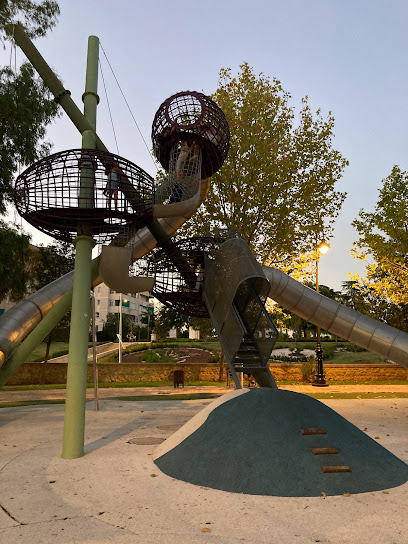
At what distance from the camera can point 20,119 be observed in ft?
51.4

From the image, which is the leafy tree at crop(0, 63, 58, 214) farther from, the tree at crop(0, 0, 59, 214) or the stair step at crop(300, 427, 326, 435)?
the stair step at crop(300, 427, 326, 435)

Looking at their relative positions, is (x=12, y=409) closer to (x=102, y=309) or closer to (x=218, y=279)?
(x=218, y=279)

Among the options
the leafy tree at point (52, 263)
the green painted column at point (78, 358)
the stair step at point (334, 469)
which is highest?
the leafy tree at point (52, 263)

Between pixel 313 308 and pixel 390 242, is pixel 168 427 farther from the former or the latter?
pixel 390 242

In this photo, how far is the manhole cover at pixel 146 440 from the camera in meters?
8.97

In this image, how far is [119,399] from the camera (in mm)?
17531

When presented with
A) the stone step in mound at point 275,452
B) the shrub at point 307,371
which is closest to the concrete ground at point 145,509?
the stone step in mound at point 275,452

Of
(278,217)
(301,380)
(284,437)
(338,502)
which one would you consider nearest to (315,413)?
(284,437)

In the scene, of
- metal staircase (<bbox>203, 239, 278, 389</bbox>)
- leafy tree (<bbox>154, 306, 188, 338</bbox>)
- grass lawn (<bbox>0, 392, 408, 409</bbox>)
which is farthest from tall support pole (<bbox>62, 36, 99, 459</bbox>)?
leafy tree (<bbox>154, 306, 188, 338</bbox>)

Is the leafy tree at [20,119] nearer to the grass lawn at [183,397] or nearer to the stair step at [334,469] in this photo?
the grass lawn at [183,397]

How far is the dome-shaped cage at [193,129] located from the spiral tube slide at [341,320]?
167 inches

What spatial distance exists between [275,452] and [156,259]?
7.41 meters

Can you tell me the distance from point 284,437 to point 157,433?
443cm

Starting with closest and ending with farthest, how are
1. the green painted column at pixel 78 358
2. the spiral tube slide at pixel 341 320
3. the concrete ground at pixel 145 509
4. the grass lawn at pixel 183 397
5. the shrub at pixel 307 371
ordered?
the concrete ground at pixel 145 509, the green painted column at pixel 78 358, the spiral tube slide at pixel 341 320, the grass lawn at pixel 183 397, the shrub at pixel 307 371
